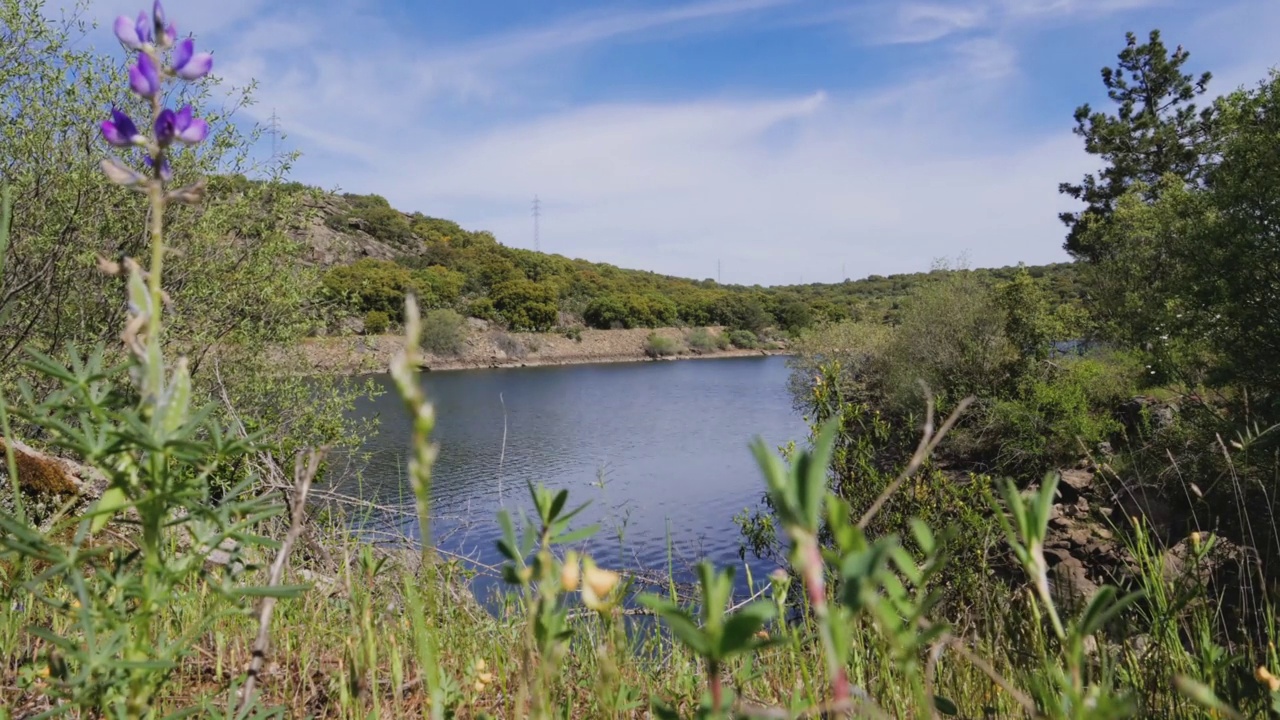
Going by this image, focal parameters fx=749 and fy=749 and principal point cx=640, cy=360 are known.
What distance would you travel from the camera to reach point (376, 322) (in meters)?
53.0

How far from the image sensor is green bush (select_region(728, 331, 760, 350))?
73688 millimetres

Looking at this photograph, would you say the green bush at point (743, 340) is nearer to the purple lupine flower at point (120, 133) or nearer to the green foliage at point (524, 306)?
the green foliage at point (524, 306)

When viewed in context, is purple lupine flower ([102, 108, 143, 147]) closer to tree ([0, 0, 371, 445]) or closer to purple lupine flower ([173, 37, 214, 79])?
purple lupine flower ([173, 37, 214, 79])

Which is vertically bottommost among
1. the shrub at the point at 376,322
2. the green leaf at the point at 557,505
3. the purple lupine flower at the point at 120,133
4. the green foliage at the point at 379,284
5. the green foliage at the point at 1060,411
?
the green foliage at the point at 1060,411

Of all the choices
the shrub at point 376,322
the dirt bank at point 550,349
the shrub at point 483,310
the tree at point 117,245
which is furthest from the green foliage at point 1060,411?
the shrub at point 483,310

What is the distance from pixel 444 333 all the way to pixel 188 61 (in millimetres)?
54400

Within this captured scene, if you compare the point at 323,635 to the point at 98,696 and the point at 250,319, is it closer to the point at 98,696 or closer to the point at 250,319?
the point at 98,696

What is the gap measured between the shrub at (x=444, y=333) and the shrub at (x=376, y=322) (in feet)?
8.87

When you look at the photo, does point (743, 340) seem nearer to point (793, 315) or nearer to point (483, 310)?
point (793, 315)

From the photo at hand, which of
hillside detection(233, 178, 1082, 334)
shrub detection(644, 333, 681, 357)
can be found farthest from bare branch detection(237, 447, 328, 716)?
shrub detection(644, 333, 681, 357)

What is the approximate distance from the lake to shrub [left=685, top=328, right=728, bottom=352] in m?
22.6

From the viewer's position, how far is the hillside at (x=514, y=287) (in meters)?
63.2

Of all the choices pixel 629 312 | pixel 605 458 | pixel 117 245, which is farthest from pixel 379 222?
pixel 117 245

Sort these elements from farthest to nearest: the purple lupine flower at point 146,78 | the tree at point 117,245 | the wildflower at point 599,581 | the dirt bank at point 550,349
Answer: the dirt bank at point 550,349 → the tree at point 117,245 → the purple lupine flower at point 146,78 → the wildflower at point 599,581
